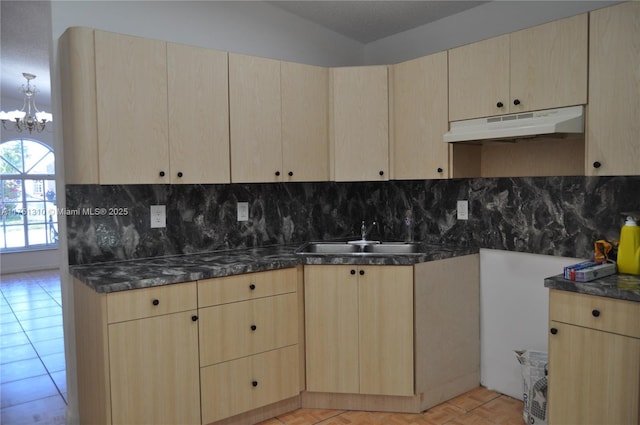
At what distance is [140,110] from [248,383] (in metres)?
1.55

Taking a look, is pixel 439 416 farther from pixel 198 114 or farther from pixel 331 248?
pixel 198 114

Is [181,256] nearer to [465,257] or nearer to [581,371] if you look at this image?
[465,257]

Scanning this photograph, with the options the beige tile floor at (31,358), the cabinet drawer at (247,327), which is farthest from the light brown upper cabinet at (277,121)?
the beige tile floor at (31,358)

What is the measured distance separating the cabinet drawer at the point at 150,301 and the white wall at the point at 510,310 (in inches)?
72.2

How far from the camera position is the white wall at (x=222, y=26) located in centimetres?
253

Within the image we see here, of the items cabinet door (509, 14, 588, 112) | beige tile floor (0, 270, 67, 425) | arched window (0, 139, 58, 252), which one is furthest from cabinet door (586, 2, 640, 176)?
arched window (0, 139, 58, 252)

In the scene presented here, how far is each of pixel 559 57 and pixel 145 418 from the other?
2.67m

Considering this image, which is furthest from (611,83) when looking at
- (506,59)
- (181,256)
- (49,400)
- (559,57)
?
(49,400)

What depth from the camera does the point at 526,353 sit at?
8.68 feet

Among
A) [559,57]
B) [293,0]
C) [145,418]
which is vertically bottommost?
[145,418]

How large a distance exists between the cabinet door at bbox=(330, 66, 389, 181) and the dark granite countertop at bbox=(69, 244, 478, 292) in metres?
0.64

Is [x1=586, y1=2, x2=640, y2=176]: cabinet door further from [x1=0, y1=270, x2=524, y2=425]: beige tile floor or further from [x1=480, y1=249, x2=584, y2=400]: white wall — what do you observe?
[x1=0, y1=270, x2=524, y2=425]: beige tile floor

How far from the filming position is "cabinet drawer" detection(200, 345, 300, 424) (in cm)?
241

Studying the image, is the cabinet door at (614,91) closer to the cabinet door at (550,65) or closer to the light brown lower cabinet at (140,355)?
the cabinet door at (550,65)
